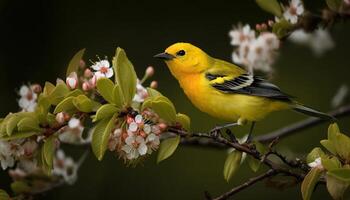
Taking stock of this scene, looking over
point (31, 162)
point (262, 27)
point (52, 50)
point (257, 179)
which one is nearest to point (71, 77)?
point (31, 162)

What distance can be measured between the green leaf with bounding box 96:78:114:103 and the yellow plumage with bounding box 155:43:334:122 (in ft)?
2.31

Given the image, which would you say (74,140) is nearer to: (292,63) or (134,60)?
(134,60)

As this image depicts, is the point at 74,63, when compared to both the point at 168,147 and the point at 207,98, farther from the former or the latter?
the point at 207,98

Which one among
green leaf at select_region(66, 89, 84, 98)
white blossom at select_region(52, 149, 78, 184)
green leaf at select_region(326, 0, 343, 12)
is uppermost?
green leaf at select_region(326, 0, 343, 12)

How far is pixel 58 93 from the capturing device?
197 cm

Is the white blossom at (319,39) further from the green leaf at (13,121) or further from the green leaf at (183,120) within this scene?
the green leaf at (13,121)

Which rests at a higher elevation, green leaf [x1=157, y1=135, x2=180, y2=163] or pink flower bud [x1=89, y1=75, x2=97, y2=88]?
pink flower bud [x1=89, y1=75, x2=97, y2=88]

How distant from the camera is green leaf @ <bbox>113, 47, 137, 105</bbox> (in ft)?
6.23

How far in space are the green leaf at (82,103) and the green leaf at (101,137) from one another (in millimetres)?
63

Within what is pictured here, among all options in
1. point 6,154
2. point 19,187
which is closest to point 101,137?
point 6,154

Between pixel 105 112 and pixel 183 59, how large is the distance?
0.92 m

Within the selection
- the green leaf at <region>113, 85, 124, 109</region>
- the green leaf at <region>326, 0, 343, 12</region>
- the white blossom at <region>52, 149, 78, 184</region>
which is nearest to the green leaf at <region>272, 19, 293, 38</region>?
the green leaf at <region>326, 0, 343, 12</region>

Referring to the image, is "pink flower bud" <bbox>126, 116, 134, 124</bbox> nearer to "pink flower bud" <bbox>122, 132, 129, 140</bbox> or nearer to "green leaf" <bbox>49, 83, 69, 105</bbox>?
"pink flower bud" <bbox>122, 132, 129, 140</bbox>

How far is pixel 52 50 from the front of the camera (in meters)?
4.75
